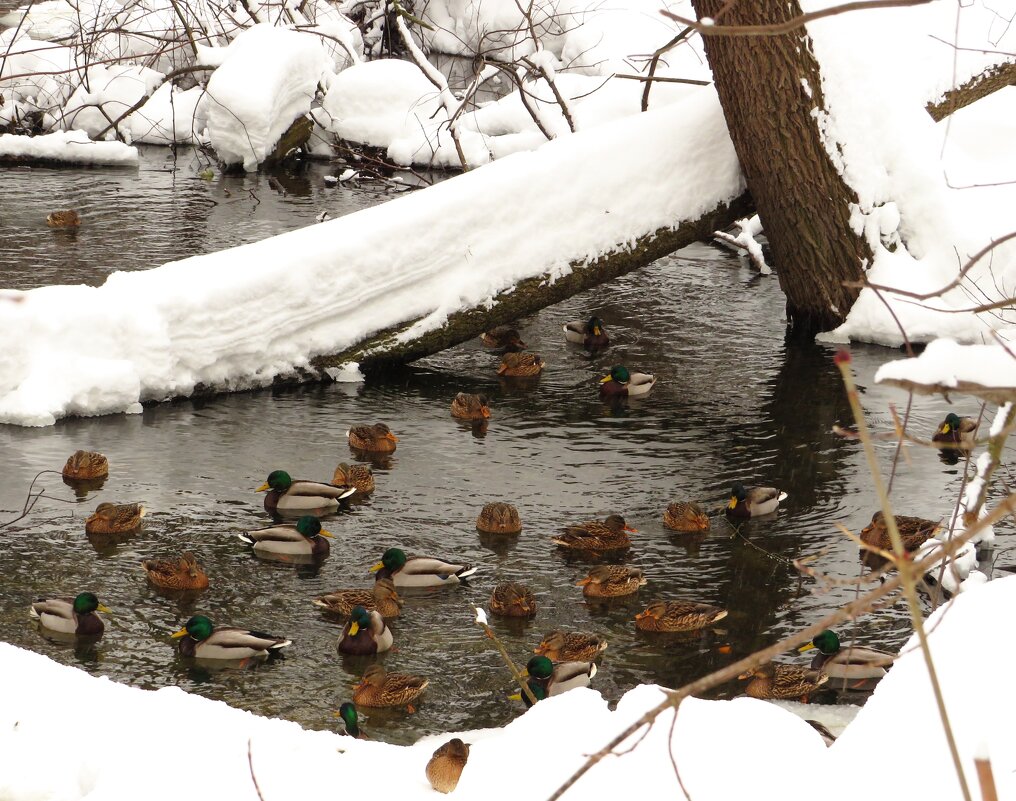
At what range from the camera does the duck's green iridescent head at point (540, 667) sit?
538cm

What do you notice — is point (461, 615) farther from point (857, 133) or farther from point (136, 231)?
point (136, 231)

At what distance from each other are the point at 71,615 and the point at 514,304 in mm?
4433

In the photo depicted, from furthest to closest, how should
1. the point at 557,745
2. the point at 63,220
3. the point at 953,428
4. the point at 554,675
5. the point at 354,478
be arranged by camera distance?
the point at 63,220 → the point at 953,428 → the point at 354,478 → the point at 554,675 → the point at 557,745

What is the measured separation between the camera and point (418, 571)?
6.09 meters

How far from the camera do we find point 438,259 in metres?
9.11

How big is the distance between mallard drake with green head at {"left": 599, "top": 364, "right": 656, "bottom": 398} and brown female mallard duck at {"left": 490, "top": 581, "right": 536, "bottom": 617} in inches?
118

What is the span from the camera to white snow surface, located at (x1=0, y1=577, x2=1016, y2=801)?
233 cm

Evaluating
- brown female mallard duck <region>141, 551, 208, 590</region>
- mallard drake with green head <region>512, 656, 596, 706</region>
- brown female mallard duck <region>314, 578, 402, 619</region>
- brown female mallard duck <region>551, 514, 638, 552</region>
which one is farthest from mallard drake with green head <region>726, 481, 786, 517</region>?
brown female mallard duck <region>141, 551, 208, 590</region>

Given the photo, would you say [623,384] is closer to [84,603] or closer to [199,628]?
[199,628]

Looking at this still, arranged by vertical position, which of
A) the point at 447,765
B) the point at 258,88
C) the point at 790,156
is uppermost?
the point at 790,156

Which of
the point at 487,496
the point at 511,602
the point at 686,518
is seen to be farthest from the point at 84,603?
the point at 686,518

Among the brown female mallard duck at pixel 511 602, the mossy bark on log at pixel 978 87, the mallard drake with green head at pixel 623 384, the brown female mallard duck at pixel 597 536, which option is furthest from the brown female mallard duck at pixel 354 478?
the mossy bark on log at pixel 978 87

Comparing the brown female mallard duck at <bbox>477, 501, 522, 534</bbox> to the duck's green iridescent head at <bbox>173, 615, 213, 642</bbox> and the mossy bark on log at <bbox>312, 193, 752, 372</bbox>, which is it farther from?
the mossy bark on log at <bbox>312, 193, 752, 372</bbox>

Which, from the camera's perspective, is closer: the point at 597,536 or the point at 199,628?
the point at 199,628
